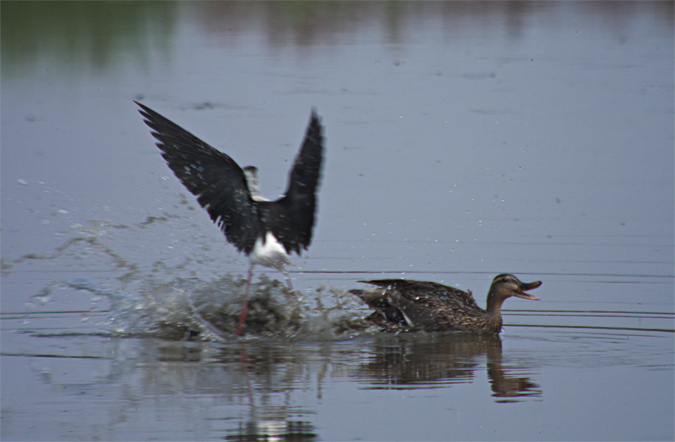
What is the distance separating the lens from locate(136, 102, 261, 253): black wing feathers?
7.27 meters

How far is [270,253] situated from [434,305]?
3.72ft

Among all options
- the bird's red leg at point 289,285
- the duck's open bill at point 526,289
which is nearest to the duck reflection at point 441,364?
the duck's open bill at point 526,289

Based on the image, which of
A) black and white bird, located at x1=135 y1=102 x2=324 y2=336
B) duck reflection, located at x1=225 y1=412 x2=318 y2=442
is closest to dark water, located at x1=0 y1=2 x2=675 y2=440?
duck reflection, located at x1=225 y1=412 x2=318 y2=442

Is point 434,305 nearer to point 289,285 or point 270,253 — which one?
point 289,285

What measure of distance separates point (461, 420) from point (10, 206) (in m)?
5.34

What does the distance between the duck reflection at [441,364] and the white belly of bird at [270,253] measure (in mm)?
879

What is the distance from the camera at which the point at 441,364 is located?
6.52 m

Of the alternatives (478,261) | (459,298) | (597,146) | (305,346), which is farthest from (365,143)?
(305,346)

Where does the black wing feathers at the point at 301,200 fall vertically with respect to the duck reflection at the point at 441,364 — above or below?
above

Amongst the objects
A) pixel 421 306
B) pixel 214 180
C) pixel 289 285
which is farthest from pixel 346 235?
pixel 214 180

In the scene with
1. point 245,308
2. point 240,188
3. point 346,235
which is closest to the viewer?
point 240,188

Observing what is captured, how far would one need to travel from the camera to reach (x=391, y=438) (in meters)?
5.07

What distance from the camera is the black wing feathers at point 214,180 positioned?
727cm

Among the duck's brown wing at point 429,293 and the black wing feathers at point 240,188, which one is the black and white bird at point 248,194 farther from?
the duck's brown wing at point 429,293
